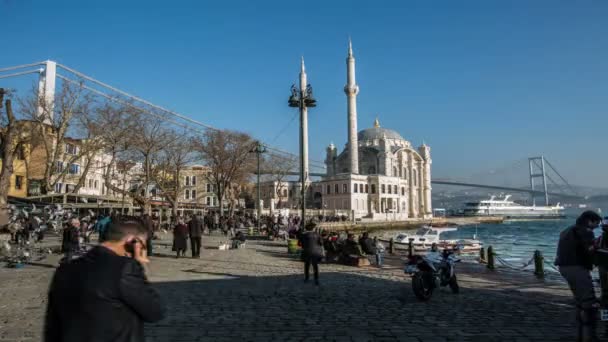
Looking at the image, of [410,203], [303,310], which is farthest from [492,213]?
[303,310]

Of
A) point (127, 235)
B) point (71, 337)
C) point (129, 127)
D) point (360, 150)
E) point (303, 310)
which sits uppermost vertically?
point (360, 150)

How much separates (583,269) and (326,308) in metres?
3.58

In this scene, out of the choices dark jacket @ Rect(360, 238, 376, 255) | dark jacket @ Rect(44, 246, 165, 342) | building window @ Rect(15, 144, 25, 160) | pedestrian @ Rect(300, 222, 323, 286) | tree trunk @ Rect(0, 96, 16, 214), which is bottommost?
dark jacket @ Rect(360, 238, 376, 255)

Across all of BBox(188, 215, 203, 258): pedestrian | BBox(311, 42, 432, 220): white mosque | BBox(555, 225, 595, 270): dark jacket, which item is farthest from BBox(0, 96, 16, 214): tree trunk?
A: BBox(311, 42, 432, 220): white mosque

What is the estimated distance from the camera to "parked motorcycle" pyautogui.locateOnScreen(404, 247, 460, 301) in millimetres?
7348

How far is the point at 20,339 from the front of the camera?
487 cm

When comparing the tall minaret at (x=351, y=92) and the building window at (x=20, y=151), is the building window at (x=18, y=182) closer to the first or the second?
the building window at (x=20, y=151)

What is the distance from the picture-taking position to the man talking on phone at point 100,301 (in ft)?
6.82

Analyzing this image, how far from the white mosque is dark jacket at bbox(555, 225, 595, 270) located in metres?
60.7

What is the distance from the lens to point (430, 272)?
24.7ft

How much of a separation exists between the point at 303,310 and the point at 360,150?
273ft

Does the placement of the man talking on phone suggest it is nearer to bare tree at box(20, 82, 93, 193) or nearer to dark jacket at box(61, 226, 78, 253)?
dark jacket at box(61, 226, 78, 253)

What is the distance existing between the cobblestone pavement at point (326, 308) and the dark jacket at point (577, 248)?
43.0 inches

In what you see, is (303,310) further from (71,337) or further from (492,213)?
(492,213)
